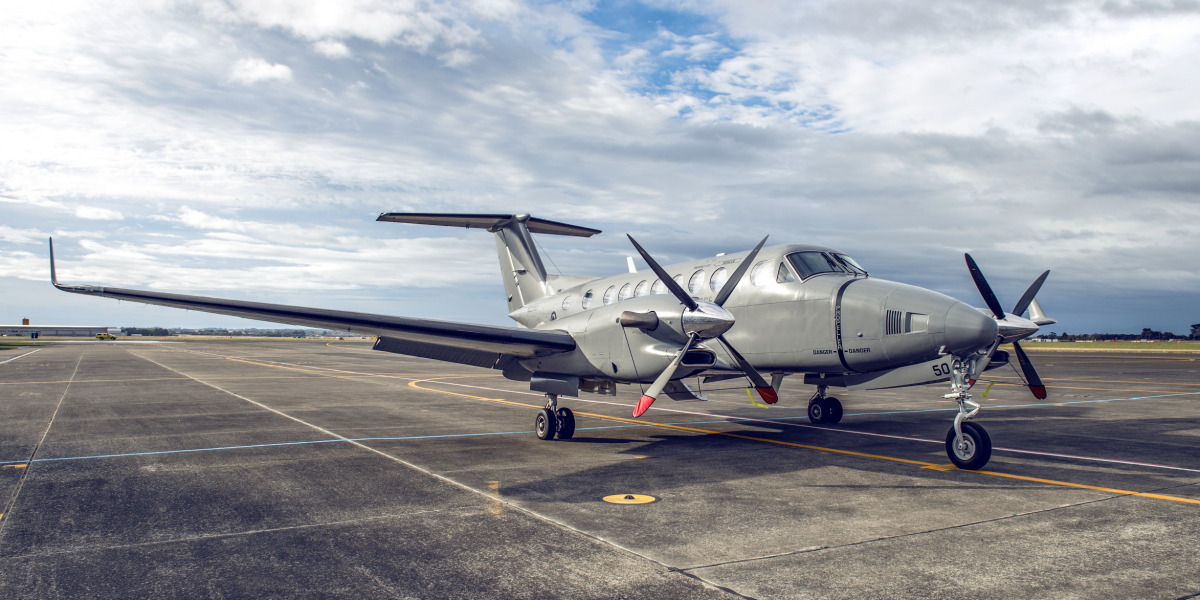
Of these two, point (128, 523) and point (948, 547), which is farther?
point (128, 523)

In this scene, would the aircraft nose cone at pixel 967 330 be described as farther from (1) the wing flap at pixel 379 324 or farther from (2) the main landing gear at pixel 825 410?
(1) the wing flap at pixel 379 324

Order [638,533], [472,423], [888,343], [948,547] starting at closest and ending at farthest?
[948,547], [638,533], [888,343], [472,423]

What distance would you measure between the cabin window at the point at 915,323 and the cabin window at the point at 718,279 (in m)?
3.38

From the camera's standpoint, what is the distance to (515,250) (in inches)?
728

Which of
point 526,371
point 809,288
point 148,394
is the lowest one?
point 148,394

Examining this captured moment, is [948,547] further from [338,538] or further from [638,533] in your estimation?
[338,538]

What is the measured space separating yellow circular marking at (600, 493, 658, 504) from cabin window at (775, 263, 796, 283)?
534cm

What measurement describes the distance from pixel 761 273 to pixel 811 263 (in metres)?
0.89

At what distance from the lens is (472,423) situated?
1437 cm

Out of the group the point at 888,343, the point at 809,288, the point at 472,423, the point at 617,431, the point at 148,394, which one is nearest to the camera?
the point at 888,343

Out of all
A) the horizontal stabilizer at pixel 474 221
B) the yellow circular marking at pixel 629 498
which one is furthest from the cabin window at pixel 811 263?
the horizontal stabilizer at pixel 474 221

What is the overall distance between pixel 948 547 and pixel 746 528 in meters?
1.70

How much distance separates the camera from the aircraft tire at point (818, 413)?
14219 millimetres

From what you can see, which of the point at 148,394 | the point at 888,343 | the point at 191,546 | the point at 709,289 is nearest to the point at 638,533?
the point at 191,546
